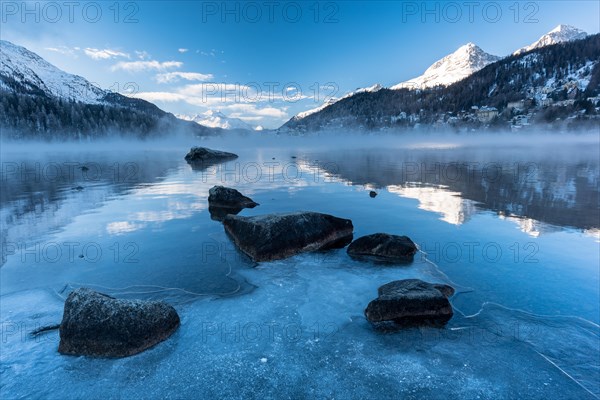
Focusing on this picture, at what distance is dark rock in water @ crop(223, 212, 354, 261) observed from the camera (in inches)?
543

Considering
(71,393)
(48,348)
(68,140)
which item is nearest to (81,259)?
(48,348)

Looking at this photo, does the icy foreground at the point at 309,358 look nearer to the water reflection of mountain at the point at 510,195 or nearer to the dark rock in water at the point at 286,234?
the dark rock in water at the point at 286,234

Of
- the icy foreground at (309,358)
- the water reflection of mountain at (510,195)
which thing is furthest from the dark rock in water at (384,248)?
the water reflection of mountain at (510,195)

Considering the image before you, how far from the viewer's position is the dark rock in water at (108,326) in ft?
24.0

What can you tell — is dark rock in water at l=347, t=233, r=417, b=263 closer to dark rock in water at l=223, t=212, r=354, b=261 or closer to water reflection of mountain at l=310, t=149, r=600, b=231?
dark rock in water at l=223, t=212, r=354, b=261

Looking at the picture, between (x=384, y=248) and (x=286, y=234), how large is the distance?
175 inches

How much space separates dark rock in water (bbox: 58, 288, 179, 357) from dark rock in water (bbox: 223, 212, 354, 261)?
581 cm

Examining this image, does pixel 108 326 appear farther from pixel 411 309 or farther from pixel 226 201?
pixel 226 201

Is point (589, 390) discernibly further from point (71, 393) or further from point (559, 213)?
point (559, 213)

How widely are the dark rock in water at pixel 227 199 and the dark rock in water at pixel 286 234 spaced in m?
6.77

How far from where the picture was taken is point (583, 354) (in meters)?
7.34

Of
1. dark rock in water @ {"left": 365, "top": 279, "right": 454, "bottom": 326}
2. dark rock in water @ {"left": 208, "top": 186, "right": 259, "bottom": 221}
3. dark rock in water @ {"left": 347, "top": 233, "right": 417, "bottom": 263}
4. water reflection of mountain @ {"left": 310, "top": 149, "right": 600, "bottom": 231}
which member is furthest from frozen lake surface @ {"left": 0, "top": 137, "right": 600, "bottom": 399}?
dark rock in water @ {"left": 208, "top": 186, "right": 259, "bottom": 221}

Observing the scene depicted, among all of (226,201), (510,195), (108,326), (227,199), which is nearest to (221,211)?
(226,201)

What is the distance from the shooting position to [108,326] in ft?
24.7
